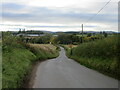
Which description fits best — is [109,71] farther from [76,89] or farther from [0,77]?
[0,77]

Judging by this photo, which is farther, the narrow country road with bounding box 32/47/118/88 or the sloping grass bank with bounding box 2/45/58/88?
the narrow country road with bounding box 32/47/118/88

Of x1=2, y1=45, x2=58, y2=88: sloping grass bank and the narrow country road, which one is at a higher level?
x1=2, y1=45, x2=58, y2=88: sloping grass bank

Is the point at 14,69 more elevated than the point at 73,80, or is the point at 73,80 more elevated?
the point at 14,69

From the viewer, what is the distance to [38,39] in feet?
469

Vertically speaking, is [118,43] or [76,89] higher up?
[118,43]

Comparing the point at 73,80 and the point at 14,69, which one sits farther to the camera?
the point at 14,69

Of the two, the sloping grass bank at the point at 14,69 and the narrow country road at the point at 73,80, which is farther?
the narrow country road at the point at 73,80

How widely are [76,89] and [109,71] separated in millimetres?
7269

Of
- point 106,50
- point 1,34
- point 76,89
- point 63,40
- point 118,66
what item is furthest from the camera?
point 63,40

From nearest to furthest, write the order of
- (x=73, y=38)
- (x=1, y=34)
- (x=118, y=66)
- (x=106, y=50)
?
(x=118, y=66) → (x=106, y=50) → (x=1, y=34) → (x=73, y=38)

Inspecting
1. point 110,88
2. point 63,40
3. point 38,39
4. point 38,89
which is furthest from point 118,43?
point 63,40

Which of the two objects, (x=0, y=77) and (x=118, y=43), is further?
(x=118, y=43)

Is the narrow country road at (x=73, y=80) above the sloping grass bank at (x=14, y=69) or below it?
below

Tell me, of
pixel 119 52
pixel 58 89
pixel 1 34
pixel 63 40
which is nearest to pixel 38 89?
pixel 58 89
